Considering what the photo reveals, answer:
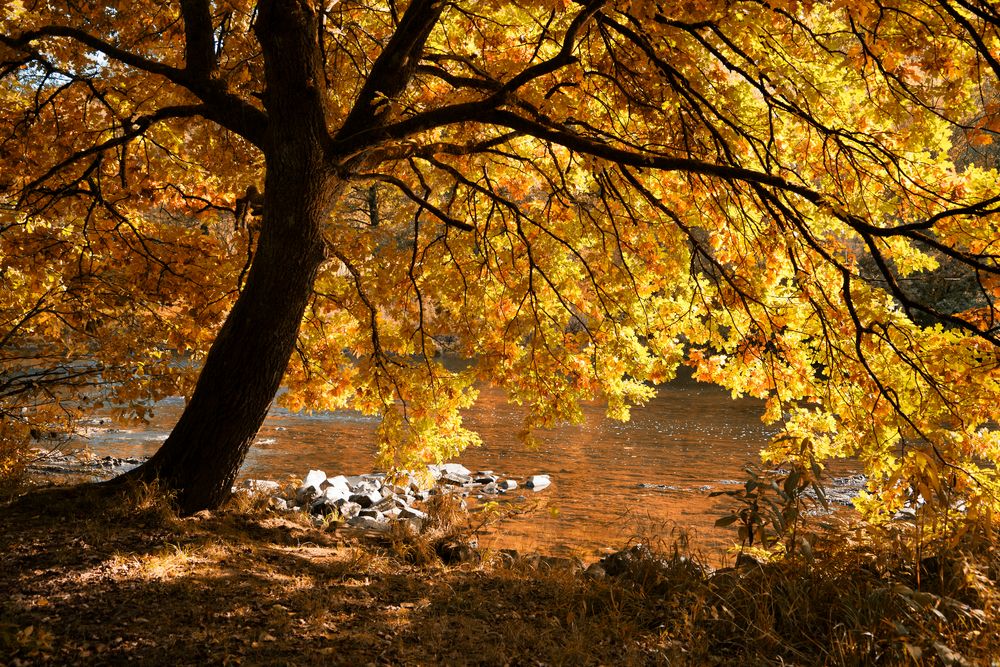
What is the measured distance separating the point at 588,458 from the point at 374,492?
4811 millimetres

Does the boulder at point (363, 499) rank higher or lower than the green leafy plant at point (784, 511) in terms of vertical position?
lower

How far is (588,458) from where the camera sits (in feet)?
43.4

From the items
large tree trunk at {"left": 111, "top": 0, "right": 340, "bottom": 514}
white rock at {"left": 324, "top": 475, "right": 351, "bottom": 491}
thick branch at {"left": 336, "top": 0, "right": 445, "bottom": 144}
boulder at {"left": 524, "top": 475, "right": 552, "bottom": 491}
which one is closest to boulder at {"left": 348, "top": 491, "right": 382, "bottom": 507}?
white rock at {"left": 324, "top": 475, "right": 351, "bottom": 491}

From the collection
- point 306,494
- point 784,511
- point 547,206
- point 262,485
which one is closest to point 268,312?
point 547,206

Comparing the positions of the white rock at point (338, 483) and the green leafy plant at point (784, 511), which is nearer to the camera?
the green leafy plant at point (784, 511)

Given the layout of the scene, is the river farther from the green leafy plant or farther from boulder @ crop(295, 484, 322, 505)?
the green leafy plant

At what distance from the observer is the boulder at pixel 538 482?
438 inches

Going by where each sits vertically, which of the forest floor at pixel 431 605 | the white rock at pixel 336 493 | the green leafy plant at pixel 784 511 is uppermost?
the green leafy plant at pixel 784 511

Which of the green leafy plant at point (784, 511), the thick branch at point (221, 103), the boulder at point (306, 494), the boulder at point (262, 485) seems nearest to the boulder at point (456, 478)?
the boulder at point (306, 494)

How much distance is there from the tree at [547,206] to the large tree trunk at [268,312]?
Answer: 2 cm

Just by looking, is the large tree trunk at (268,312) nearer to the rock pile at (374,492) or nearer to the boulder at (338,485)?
the rock pile at (374,492)

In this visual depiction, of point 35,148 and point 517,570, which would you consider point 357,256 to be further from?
point 517,570

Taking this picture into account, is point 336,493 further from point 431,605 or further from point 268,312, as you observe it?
point 431,605

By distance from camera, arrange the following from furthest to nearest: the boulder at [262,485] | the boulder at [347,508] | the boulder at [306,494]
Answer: the boulder at [262,485] < the boulder at [306,494] < the boulder at [347,508]
